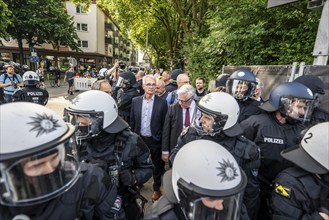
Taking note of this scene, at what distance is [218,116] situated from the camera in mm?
2039

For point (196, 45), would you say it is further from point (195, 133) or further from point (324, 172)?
point (324, 172)

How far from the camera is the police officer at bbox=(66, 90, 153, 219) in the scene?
1.93 meters

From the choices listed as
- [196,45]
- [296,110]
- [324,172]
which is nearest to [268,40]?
[196,45]

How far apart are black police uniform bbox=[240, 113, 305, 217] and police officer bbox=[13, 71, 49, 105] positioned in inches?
196

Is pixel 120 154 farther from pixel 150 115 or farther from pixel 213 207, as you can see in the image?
pixel 150 115

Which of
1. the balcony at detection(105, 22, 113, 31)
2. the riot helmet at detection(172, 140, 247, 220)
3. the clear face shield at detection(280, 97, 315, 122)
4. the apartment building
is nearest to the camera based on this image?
the riot helmet at detection(172, 140, 247, 220)

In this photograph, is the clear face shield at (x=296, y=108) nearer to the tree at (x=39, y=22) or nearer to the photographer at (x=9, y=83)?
the photographer at (x=9, y=83)

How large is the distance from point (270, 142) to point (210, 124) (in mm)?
727

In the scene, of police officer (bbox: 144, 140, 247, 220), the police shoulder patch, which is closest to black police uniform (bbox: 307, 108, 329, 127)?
the police shoulder patch

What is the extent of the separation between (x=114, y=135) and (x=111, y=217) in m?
0.73

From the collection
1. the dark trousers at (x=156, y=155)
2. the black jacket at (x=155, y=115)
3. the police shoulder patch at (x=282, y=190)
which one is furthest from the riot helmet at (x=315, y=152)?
the dark trousers at (x=156, y=155)

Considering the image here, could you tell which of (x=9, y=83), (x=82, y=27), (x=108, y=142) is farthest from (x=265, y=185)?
(x=82, y=27)

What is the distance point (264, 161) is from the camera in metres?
2.34

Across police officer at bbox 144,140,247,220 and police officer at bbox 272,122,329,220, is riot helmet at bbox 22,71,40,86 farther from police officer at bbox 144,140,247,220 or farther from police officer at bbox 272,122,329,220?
police officer at bbox 272,122,329,220
